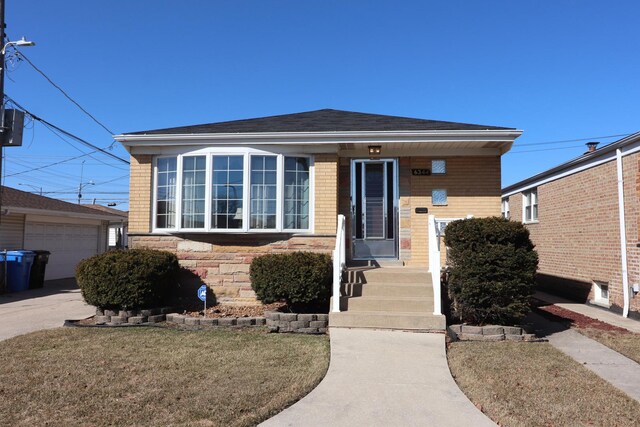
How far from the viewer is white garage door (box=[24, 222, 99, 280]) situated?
15148 millimetres

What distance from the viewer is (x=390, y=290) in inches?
290

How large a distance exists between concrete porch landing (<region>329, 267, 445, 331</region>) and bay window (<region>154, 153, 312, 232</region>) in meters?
1.70

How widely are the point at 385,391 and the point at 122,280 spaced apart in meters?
4.85

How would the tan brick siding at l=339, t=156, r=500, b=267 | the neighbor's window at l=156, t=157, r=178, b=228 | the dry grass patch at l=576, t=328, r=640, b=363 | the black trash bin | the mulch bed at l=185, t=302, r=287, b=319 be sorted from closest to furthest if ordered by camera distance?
the dry grass patch at l=576, t=328, r=640, b=363, the mulch bed at l=185, t=302, r=287, b=319, the neighbor's window at l=156, t=157, r=178, b=228, the tan brick siding at l=339, t=156, r=500, b=267, the black trash bin

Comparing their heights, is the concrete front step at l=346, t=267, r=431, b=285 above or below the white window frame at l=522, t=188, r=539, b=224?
below

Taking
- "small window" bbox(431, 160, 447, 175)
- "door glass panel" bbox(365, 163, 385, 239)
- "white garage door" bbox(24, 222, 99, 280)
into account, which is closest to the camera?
"small window" bbox(431, 160, 447, 175)

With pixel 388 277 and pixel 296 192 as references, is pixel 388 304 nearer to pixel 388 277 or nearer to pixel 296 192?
pixel 388 277

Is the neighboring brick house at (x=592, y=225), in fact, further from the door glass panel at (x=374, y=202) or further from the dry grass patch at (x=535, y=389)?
the door glass panel at (x=374, y=202)

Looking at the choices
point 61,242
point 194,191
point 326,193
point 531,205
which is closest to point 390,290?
point 326,193

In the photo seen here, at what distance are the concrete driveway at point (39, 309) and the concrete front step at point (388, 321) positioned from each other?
4646 millimetres

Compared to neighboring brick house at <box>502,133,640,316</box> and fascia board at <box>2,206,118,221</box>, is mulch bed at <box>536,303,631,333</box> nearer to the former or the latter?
neighboring brick house at <box>502,133,640,316</box>

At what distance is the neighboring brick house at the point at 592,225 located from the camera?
8758 mm

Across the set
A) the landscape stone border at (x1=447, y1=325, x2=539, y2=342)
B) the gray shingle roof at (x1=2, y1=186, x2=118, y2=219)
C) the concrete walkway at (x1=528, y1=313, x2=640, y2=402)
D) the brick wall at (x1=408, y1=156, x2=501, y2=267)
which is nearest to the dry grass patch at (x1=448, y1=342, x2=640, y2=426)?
the concrete walkway at (x1=528, y1=313, x2=640, y2=402)

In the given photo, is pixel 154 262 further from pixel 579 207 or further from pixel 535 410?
pixel 579 207
